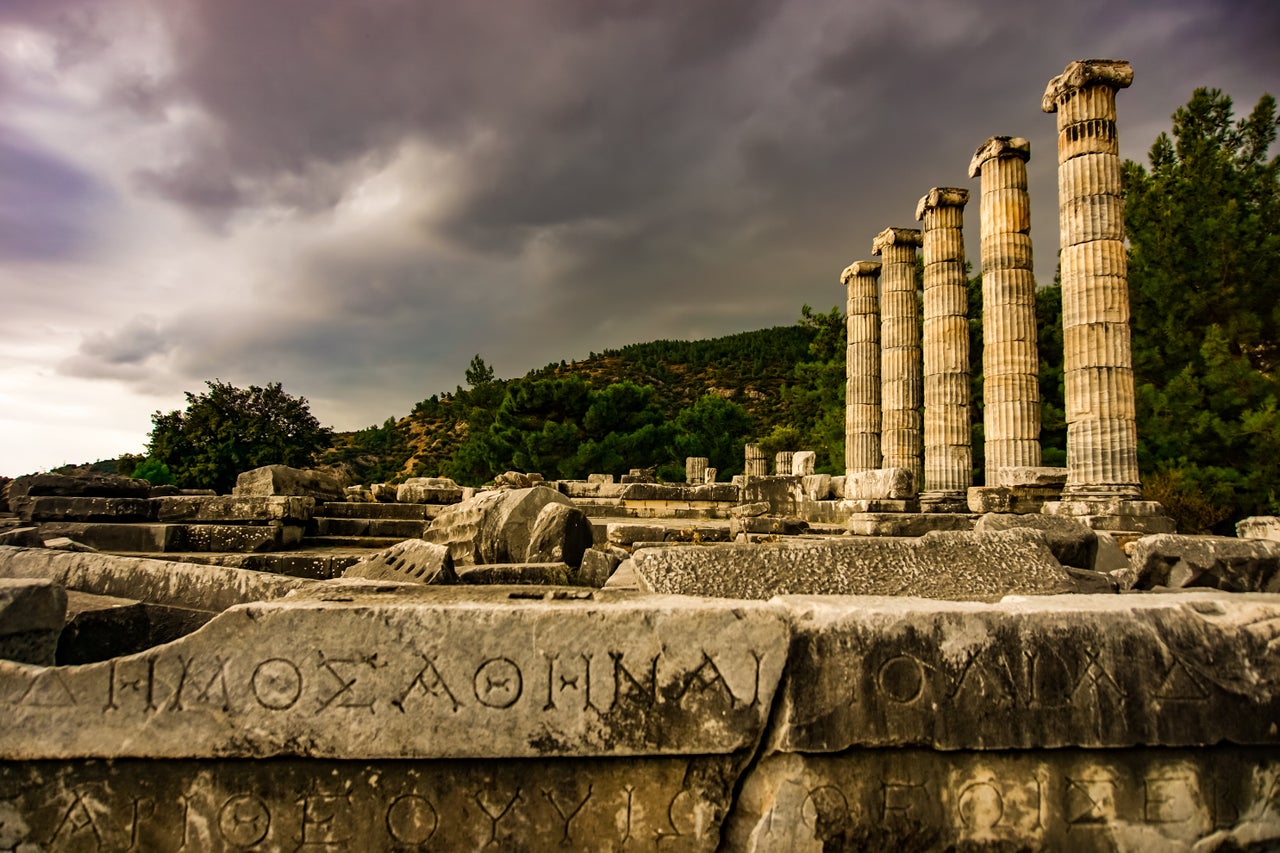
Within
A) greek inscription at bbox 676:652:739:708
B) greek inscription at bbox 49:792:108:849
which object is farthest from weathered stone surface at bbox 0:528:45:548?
greek inscription at bbox 676:652:739:708

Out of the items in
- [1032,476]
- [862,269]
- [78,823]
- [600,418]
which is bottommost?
[78,823]

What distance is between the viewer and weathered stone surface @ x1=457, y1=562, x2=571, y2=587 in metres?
4.18

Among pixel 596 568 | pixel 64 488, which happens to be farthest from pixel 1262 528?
pixel 64 488

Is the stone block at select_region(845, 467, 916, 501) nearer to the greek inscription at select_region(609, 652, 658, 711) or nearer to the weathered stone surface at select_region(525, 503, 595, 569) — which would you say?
the weathered stone surface at select_region(525, 503, 595, 569)

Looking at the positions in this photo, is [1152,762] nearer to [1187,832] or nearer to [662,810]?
[1187,832]

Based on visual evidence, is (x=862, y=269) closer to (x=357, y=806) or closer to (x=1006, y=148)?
(x=1006, y=148)

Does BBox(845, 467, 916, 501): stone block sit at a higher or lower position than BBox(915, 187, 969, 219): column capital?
lower

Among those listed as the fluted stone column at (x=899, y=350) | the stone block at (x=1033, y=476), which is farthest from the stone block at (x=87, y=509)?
the fluted stone column at (x=899, y=350)

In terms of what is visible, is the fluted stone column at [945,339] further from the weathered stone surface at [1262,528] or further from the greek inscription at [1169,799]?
the greek inscription at [1169,799]

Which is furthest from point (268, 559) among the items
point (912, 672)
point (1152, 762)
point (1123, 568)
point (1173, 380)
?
point (1173, 380)

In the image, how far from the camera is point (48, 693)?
6.50ft

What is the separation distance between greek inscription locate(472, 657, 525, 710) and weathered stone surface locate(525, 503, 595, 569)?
2.86 metres

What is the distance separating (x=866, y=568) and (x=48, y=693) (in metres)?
3.09

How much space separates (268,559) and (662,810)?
5.03m
